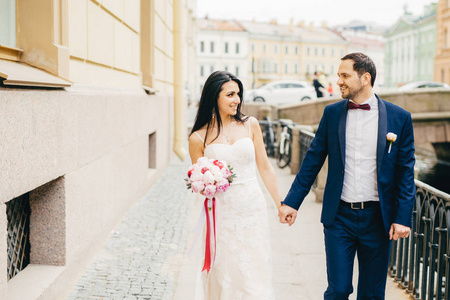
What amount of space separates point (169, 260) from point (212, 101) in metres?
2.39

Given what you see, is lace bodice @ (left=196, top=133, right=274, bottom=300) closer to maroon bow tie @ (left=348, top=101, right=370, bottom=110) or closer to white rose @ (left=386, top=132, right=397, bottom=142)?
maroon bow tie @ (left=348, top=101, right=370, bottom=110)

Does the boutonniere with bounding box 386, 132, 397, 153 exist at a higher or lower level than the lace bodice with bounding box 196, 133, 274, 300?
higher

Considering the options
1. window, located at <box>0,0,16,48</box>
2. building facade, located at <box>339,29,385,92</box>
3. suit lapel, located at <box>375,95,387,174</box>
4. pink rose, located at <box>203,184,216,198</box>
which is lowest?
pink rose, located at <box>203,184,216,198</box>

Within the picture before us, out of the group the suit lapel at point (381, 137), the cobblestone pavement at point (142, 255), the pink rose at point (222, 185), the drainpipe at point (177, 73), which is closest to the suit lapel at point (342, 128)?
the suit lapel at point (381, 137)

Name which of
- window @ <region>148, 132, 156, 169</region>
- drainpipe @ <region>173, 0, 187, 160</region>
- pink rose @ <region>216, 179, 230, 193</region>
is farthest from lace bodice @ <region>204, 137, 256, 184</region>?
drainpipe @ <region>173, 0, 187, 160</region>

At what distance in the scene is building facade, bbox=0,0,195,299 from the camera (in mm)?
3805

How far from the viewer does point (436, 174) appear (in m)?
19.3

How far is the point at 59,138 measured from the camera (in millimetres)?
4531

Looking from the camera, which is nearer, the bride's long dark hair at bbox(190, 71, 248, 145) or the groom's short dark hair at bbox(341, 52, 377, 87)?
the groom's short dark hair at bbox(341, 52, 377, 87)

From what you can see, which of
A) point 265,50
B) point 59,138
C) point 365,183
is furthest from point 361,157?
point 265,50

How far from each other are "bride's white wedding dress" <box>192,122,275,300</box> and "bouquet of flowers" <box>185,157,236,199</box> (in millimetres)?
159

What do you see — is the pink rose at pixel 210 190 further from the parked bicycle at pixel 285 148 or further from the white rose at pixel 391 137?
the parked bicycle at pixel 285 148

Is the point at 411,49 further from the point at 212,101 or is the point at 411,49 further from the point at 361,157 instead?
the point at 361,157

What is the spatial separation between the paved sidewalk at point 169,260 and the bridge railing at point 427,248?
17 cm
